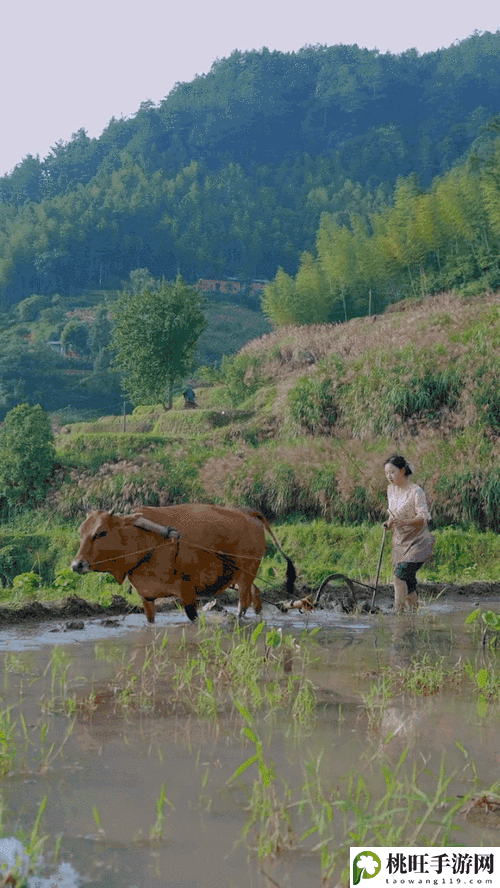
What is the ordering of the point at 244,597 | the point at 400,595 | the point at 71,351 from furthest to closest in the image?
the point at 71,351
the point at 400,595
the point at 244,597

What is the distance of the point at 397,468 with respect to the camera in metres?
8.13

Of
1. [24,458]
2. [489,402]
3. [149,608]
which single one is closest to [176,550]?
[149,608]

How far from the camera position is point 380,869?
2850mm

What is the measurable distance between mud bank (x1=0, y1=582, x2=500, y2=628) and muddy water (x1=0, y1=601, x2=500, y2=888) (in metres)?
1.44

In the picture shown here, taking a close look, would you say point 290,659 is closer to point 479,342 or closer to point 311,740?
point 311,740

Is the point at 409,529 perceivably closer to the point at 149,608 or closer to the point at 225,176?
the point at 149,608

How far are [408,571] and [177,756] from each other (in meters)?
4.67

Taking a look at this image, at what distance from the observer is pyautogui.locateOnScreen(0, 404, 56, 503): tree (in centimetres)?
2089

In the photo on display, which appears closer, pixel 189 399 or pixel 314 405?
pixel 314 405

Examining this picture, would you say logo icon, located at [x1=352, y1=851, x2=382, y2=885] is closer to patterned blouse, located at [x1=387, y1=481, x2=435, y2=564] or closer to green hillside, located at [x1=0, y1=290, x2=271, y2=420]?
patterned blouse, located at [x1=387, y1=481, x2=435, y2=564]

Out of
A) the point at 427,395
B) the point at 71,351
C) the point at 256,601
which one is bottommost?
the point at 256,601

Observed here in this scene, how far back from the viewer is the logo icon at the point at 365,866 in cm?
281

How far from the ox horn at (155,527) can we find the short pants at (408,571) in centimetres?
256

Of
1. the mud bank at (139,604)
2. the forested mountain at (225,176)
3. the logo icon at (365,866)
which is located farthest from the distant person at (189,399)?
the forested mountain at (225,176)
